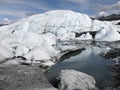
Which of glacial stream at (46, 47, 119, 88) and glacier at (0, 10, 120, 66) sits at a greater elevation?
glacier at (0, 10, 120, 66)

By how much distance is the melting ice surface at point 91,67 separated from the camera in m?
17.8

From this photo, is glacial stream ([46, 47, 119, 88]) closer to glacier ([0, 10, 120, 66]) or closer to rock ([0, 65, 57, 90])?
rock ([0, 65, 57, 90])

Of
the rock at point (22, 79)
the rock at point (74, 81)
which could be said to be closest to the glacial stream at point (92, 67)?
the rock at point (74, 81)

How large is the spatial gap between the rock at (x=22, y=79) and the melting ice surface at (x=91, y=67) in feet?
2.90

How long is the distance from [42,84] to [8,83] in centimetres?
204

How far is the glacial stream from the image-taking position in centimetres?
1748

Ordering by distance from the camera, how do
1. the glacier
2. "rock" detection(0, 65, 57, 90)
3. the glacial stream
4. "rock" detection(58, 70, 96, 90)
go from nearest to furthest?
"rock" detection(58, 70, 96, 90)
"rock" detection(0, 65, 57, 90)
the glacial stream
the glacier

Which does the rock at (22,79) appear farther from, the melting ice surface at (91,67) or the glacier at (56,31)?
the glacier at (56,31)

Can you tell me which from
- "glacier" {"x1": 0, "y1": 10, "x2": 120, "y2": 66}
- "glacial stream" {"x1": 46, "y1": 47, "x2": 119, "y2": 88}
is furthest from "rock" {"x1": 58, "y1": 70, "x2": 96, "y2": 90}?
"glacier" {"x1": 0, "y1": 10, "x2": 120, "y2": 66}

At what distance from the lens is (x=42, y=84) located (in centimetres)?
1581

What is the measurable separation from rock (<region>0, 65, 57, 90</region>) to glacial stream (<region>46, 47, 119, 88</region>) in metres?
0.84

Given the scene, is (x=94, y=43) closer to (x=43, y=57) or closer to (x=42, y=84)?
(x=43, y=57)

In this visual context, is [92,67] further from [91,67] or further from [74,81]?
[74,81]

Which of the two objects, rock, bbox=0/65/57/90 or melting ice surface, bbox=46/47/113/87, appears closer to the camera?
rock, bbox=0/65/57/90
